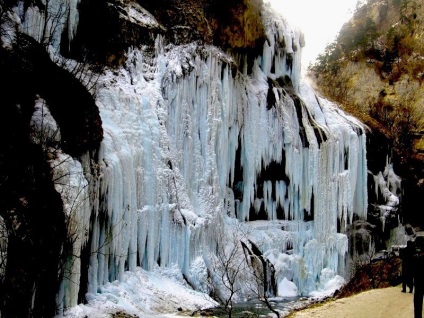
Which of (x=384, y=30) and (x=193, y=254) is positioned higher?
(x=384, y=30)

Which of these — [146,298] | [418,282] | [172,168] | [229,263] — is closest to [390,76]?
[229,263]

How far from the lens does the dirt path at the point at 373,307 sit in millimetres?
10703

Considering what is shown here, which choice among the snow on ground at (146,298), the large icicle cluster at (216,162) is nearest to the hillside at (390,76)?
the large icicle cluster at (216,162)

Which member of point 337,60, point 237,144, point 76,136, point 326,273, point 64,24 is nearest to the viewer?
point 76,136

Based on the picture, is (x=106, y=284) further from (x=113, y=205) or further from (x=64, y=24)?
(x=64, y=24)

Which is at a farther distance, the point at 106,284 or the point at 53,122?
the point at 106,284

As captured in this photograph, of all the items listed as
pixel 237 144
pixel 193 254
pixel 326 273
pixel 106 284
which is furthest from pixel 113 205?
pixel 326 273

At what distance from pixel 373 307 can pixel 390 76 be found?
1295 inches

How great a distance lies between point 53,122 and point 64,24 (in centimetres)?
586

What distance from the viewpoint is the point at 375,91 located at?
133 feet

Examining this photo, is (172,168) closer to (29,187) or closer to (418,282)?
(29,187)

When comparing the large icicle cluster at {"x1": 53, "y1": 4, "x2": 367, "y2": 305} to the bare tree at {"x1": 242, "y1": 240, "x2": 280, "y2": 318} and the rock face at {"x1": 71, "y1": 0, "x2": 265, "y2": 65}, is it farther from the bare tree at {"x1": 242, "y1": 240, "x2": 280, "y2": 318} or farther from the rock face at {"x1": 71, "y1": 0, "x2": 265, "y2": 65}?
the bare tree at {"x1": 242, "y1": 240, "x2": 280, "y2": 318}

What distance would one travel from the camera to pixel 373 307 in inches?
448

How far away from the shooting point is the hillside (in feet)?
116
